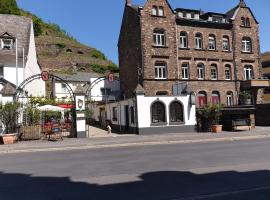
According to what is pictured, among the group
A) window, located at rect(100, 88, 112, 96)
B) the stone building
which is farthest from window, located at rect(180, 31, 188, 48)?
window, located at rect(100, 88, 112, 96)

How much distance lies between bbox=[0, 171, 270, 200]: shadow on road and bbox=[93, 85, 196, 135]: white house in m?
17.5

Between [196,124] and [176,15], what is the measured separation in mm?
14763

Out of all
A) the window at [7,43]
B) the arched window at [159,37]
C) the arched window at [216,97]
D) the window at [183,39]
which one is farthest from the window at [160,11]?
the window at [7,43]

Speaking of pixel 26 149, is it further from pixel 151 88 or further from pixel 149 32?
pixel 149 32

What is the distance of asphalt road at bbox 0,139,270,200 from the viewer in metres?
7.29

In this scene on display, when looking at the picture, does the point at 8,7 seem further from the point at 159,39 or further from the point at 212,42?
the point at 212,42

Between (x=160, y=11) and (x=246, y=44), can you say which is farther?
(x=246, y=44)

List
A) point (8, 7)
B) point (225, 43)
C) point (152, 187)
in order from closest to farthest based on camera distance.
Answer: point (152, 187)
point (225, 43)
point (8, 7)

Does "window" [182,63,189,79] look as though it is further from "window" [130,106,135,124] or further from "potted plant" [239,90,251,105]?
"window" [130,106,135,124]

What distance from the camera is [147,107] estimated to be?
27172 millimetres

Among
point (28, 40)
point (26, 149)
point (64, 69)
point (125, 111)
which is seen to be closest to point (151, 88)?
point (125, 111)

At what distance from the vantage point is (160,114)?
90.8 ft

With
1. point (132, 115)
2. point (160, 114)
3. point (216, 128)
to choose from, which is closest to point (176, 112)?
point (160, 114)

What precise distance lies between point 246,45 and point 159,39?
12238mm
